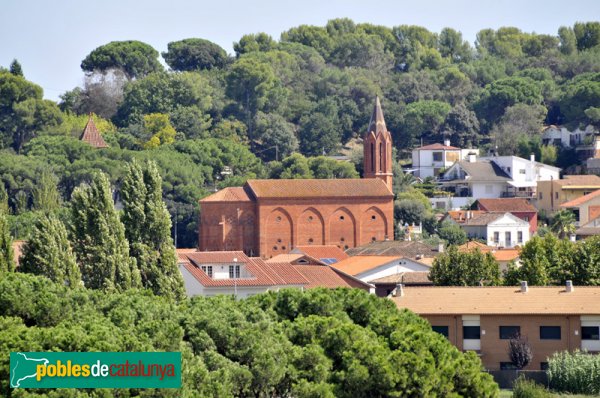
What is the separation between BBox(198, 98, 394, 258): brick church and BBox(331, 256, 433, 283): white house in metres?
22.2

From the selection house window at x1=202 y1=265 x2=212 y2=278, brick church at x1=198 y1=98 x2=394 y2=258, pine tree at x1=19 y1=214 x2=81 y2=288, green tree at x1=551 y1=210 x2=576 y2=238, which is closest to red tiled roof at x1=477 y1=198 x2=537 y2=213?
green tree at x1=551 y1=210 x2=576 y2=238

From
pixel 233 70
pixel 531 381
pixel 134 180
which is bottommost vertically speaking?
pixel 531 381

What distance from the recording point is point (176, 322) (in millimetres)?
44125

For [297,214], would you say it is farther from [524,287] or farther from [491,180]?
[524,287]

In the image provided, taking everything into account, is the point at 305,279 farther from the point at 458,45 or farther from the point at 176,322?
the point at 458,45

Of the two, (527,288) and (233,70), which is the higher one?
(233,70)

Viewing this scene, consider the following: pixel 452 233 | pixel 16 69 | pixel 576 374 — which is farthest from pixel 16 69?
pixel 576 374

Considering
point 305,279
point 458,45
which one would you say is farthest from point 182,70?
point 305,279

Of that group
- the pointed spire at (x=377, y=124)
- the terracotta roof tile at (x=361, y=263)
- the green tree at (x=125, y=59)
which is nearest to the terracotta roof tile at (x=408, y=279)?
the terracotta roof tile at (x=361, y=263)

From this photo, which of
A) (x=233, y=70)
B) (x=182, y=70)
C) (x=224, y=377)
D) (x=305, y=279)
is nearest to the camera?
(x=224, y=377)

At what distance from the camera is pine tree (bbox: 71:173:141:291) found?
6003 cm

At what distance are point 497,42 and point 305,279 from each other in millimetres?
107599

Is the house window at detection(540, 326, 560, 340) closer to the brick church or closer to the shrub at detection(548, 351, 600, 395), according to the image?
the shrub at detection(548, 351, 600, 395)

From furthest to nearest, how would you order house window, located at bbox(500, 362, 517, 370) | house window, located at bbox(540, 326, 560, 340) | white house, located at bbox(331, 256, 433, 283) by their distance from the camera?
1. white house, located at bbox(331, 256, 433, 283)
2. house window, located at bbox(540, 326, 560, 340)
3. house window, located at bbox(500, 362, 517, 370)
